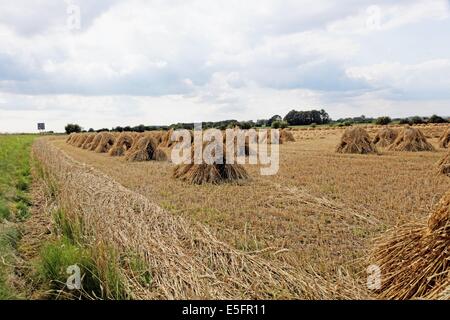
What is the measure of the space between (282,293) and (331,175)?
25.7 feet

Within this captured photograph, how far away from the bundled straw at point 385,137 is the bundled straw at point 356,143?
3.70 meters

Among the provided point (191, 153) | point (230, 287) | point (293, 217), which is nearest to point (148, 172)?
point (191, 153)

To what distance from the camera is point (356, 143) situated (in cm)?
1800

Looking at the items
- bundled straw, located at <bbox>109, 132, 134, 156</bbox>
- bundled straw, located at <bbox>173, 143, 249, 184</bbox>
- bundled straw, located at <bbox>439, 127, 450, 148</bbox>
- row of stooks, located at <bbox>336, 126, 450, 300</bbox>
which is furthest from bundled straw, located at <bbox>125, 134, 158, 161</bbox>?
row of stooks, located at <bbox>336, 126, 450, 300</bbox>

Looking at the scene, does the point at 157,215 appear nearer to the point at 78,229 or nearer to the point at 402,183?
the point at 78,229

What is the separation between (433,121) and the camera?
153ft

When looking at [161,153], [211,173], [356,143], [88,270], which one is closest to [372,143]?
[356,143]

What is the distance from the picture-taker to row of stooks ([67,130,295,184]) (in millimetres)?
10578

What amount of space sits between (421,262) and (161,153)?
48.6 feet

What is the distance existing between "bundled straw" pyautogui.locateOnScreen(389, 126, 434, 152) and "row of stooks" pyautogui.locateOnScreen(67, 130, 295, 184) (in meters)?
7.00

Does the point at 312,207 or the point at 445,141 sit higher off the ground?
the point at 445,141

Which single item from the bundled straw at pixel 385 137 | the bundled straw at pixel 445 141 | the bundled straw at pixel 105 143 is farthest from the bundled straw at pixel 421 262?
the bundled straw at pixel 105 143

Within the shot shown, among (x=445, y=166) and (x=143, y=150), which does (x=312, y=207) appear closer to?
(x=445, y=166)

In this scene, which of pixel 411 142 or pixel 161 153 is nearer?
pixel 161 153
